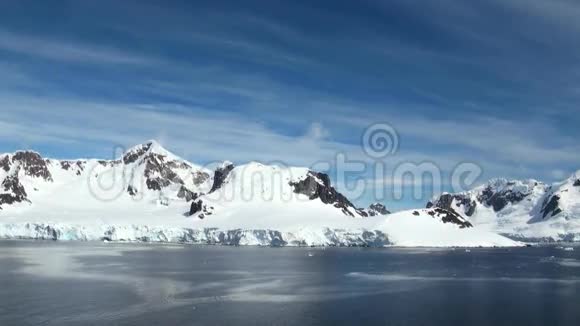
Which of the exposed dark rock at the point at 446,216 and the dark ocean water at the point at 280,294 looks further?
the exposed dark rock at the point at 446,216

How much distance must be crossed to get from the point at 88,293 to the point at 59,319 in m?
14.6

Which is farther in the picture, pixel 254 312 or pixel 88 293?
pixel 88 293

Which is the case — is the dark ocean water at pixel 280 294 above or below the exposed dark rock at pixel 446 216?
below

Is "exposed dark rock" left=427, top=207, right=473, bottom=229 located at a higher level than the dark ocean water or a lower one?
higher

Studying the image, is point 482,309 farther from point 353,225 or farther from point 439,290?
point 353,225

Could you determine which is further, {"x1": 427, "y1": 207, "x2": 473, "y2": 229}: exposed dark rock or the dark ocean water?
{"x1": 427, "y1": 207, "x2": 473, "y2": 229}: exposed dark rock

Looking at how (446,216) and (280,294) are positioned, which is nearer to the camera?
(280,294)

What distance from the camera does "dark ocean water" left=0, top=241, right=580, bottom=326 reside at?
47.6 metres

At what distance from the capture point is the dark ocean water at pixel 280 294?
156 ft

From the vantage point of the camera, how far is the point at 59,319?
45.8m

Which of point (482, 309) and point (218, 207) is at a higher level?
point (218, 207)

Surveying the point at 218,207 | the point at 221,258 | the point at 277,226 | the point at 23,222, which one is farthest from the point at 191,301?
the point at 23,222

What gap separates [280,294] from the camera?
6128 centimetres

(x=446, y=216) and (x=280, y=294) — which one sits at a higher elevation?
(x=446, y=216)
